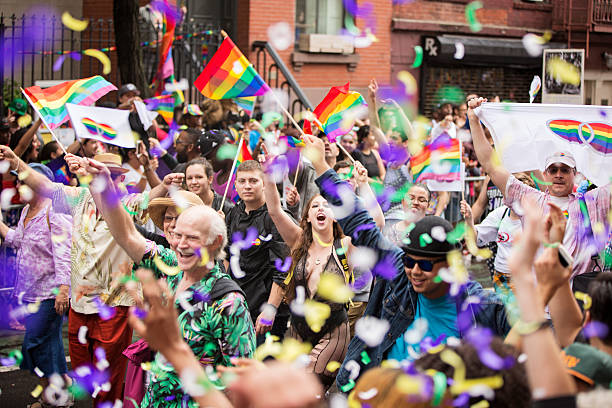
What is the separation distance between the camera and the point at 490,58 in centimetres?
2077

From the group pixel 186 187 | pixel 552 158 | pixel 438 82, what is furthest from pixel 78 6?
pixel 552 158

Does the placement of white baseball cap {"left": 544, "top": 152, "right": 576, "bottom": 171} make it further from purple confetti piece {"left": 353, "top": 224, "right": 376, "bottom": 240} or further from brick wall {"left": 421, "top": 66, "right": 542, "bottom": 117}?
brick wall {"left": 421, "top": 66, "right": 542, "bottom": 117}

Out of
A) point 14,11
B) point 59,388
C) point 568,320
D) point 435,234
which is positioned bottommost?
point 59,388

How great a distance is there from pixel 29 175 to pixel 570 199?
387 centimetres

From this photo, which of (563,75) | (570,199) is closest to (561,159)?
(570,199)

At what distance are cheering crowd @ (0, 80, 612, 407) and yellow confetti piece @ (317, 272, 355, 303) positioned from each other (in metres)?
0.01

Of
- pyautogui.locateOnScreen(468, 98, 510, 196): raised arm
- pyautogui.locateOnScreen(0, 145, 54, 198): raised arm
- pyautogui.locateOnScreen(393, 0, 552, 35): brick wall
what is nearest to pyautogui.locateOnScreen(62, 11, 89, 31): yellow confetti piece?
pyautogui.locateOnScreen(393, 0, 552, 35): brick wall

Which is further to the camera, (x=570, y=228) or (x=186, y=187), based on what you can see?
(x=186, y=187)

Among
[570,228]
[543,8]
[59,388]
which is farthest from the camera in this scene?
[543,8]

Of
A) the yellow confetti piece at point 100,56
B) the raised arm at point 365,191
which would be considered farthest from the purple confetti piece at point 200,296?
the yellow confetti piece at point 100,56

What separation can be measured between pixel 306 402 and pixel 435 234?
6.69ft

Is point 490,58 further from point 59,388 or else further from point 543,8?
point 59,388

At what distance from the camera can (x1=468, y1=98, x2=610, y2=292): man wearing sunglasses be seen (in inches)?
217

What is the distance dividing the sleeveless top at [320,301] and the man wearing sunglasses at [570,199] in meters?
1.29
